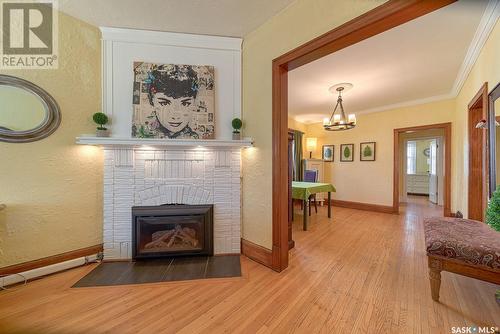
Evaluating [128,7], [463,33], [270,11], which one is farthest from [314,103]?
[128,7]

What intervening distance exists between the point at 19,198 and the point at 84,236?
698mm

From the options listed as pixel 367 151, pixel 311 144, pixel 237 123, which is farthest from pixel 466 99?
pixel 237 123

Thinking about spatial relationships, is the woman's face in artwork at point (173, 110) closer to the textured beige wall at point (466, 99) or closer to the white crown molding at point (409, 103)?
the textured beige wall at point (466, 99)

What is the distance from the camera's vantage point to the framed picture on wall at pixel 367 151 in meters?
4.98

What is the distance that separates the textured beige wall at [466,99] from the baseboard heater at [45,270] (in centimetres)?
471

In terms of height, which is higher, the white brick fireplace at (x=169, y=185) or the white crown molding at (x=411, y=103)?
the white crown molding at (x=411, y=103)

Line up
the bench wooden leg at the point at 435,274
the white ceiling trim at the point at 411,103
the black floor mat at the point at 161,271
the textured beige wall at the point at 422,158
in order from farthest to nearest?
1. the textured beige wall at the point at 422,158
2. the white ceiling trim at the point at 411,103
3. the black floor mat at the point at 161,271
4. the bench wooden leg at the point at 435,274

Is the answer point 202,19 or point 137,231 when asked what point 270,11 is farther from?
point 137,231

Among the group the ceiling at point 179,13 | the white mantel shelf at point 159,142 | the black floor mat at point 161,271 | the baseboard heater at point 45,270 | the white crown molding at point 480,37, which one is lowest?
the black floor mat at point 161,271

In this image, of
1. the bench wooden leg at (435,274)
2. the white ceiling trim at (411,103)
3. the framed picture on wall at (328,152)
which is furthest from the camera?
the framed picture on wall at (328,152)

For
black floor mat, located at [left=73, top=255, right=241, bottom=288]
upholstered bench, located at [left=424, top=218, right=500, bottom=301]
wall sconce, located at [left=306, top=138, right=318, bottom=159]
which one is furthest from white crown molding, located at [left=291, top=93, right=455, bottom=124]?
black floor mat, located at [left=73, top=255, right=241, bottom=288]

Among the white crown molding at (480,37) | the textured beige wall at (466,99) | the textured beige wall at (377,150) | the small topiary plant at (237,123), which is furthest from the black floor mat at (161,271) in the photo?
the textured beige wall at (377,150)

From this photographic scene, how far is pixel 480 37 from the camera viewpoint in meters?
2.14

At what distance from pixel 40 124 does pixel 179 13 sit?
1.87 m
